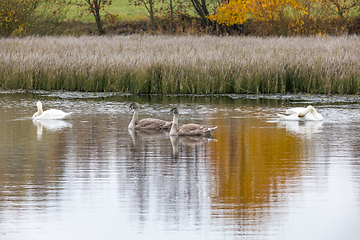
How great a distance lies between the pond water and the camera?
5242mm

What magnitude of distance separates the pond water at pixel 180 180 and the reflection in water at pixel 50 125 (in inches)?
0.9

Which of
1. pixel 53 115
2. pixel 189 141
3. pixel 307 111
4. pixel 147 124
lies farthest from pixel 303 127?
pixel 53 115

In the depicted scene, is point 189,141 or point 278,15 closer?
point 189,141

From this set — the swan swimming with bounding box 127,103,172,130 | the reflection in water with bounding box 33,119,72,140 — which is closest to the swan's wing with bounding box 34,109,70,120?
the reflection in water with bounding box 33,119,72,140

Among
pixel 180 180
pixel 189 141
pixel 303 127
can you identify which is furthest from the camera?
pixel 303 127

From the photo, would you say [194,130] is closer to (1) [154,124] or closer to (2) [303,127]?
(1) [154,124]

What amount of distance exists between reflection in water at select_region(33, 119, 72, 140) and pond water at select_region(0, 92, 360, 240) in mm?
23

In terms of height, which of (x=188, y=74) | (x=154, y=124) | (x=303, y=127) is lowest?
(x=303, y=127)

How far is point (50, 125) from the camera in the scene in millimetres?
12047

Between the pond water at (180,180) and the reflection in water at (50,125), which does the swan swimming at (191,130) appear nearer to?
the pond water at (180,180)

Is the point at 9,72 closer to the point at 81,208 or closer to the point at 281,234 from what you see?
the point at 81,208

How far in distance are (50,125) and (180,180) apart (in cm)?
578

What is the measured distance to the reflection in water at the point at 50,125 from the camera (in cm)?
1148

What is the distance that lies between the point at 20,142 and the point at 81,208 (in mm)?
4399
